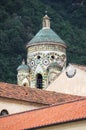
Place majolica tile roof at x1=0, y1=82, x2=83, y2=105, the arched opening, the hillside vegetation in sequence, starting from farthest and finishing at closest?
the hillside vegetation
the arched opening
majolica tile roof at x1=0, y1=82, x2=83, y2=105

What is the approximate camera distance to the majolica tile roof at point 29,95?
4938cm

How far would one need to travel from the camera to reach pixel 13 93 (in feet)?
163

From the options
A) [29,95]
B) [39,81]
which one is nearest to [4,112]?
[29,95]

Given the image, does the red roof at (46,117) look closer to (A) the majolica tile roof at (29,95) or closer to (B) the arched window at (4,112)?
(B) the arched window at (4,112)

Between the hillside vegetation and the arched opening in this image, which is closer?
the arched opening

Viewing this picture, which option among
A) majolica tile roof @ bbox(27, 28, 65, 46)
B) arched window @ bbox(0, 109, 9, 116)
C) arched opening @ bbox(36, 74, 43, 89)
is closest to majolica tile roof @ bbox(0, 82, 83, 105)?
arched window @ bbox(0, 109, 9, 116)

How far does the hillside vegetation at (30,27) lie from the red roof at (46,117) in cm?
4404

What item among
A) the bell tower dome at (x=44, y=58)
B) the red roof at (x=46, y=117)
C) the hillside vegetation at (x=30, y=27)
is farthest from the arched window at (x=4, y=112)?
the hillside vegetation at (x=30, y=27)

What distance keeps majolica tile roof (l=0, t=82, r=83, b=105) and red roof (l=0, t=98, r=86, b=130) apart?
4.04m

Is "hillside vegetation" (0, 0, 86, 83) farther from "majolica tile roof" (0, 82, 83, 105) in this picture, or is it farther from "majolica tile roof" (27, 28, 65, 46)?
"majolica tile roof" (0, 82, 83, 105)

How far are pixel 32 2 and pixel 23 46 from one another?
1627 cm

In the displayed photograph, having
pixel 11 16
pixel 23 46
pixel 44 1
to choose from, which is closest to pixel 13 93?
pixel 23 46

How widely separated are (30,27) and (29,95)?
61346 mm

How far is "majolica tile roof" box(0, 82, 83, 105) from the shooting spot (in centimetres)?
4938
